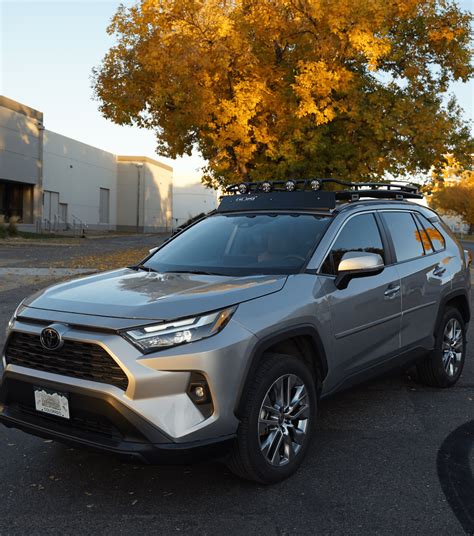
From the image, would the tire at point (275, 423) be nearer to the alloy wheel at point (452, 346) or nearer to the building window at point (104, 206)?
the alloy wheel at point (452, 346)

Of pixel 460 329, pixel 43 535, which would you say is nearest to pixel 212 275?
pixel 43 535

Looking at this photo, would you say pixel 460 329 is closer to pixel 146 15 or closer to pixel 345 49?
pixel 345 49

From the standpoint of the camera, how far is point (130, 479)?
379cm

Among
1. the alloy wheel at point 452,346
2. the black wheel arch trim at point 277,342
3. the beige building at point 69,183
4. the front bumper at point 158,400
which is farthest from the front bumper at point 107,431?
the beige building at point 69,183

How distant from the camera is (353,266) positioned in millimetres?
4113

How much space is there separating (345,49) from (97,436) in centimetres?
1534

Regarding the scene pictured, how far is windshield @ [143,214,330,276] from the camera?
436 centimetres

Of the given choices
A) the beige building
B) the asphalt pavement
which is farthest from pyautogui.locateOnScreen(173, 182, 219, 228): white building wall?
the asphalt pavement

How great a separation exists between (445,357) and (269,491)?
2.84 metres

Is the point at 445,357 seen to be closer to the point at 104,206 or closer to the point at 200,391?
the point at 200,391

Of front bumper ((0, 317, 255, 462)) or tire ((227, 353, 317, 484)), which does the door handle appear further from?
front bumper ((0, 317, 255, 462))

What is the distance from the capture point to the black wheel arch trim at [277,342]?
3.40m

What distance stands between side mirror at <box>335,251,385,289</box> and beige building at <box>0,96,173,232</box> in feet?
130

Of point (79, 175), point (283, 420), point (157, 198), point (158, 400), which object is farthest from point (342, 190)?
point (157, 198)
